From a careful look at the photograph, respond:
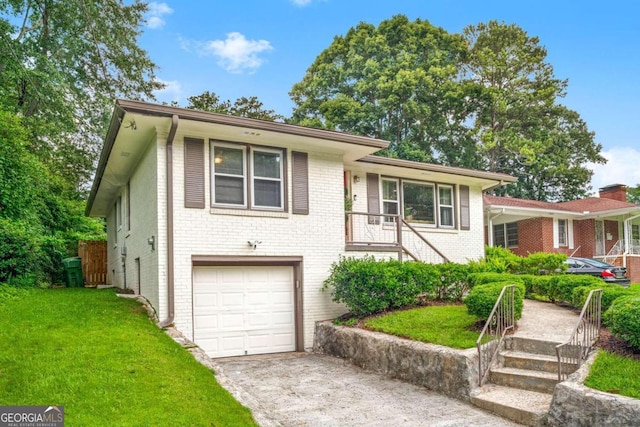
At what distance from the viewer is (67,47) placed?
20891 millimetres

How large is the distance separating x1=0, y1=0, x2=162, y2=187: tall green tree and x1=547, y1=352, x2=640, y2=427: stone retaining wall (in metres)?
18.2

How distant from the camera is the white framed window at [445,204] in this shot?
1448 cm

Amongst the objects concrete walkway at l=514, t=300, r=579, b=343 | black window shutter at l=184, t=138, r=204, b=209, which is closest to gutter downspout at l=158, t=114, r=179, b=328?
black window shutter at l=184, t=138, r=204, b=209

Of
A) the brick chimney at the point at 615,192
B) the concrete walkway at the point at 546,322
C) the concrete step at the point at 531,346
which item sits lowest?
the concrete step at the point at 531,346

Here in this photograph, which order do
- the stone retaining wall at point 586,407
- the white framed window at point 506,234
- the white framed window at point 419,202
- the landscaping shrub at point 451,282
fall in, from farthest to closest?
the white framed window at point 506,234 < the white framed window at point 419,202 < the landscaping shrub at point 451,282 < the stone retaining wall at point 586,407

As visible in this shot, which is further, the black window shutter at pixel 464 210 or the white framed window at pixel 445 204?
the black window shutter at pixel 464 210

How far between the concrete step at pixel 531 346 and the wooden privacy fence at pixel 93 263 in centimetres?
1549

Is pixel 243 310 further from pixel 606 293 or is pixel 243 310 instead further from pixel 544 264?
pixel 544 264

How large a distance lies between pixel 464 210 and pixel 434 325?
21.5ft

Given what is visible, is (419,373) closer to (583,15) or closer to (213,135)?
(213,135)

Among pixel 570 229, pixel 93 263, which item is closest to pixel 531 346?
pixel 93 263

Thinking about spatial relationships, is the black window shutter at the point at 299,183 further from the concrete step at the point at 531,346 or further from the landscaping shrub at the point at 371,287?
the concrete step at the point at 531,346

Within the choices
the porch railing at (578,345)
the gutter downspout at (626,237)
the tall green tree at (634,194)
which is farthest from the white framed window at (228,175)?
the tall green tree at (634,194)

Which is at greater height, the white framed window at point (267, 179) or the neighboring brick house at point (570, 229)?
the white framed window at point (267, 179)
